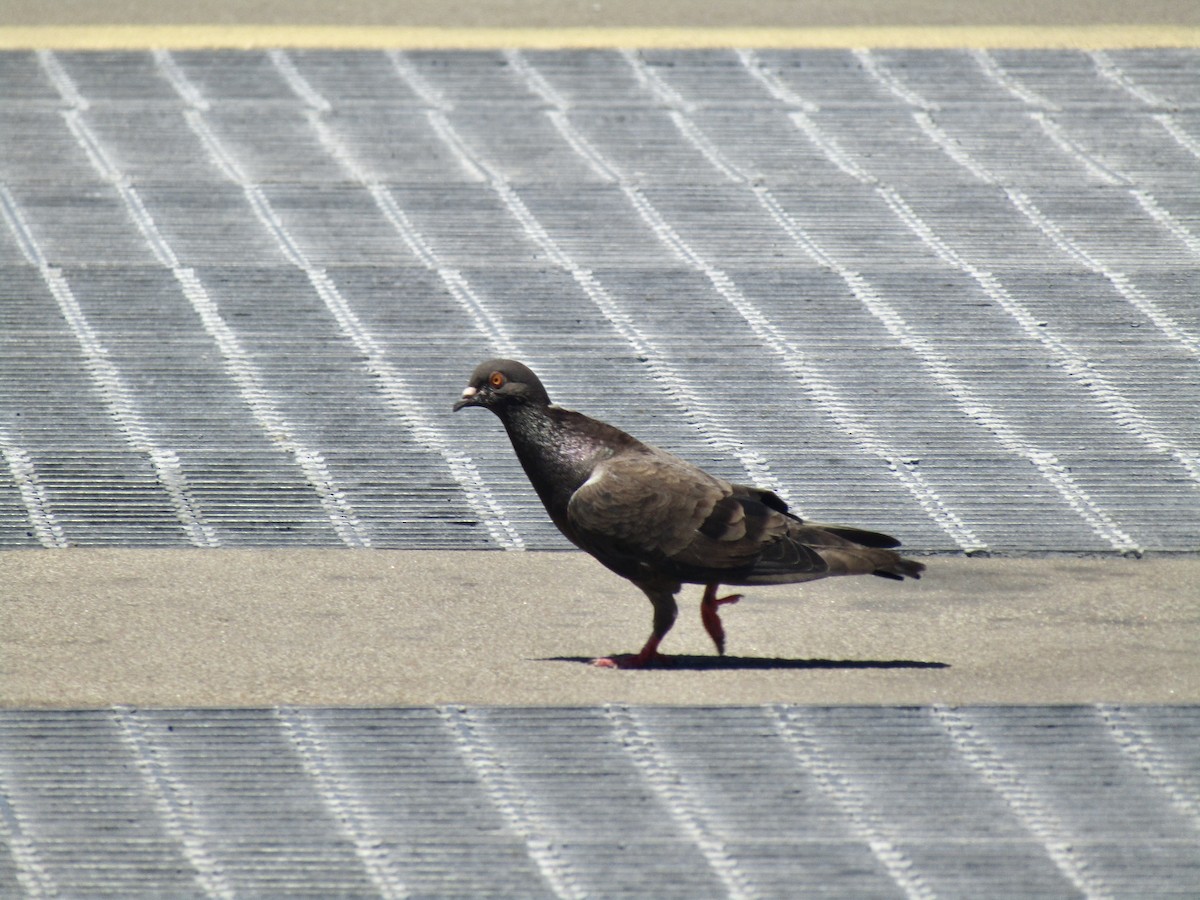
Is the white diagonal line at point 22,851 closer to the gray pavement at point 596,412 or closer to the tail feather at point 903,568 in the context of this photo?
the gray pavement at point 596,412

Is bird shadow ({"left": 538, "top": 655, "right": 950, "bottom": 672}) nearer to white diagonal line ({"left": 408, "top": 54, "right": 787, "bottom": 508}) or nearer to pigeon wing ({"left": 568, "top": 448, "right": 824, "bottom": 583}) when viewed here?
pigeon wing ({"left": 568, "top": 448, "right": 824, "bottom": 583})

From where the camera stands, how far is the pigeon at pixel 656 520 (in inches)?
236

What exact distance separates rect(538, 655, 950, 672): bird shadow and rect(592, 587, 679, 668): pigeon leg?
3 centimetres

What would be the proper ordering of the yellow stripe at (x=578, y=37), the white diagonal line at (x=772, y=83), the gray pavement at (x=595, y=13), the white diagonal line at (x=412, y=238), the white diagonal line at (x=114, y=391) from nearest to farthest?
1. the white diagonal line at (x=114, y=391)
2. the white diagonal line at (x=412, y=238)
3. the white diagonal line at (x=772, y=83)
4. the yellow stripe at (x=578, y=37)
5. the gray pavement at (x=595, y=13)

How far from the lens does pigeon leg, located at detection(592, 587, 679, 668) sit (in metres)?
6.05

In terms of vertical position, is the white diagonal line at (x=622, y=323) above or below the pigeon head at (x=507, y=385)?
below

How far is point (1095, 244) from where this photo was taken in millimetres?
10031

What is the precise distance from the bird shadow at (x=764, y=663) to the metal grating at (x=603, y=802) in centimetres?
47

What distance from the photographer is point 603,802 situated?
506 centimetres

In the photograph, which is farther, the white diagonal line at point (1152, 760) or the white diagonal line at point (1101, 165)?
A: the white diagonal line at point (1101, 165)

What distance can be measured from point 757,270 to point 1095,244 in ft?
6.12

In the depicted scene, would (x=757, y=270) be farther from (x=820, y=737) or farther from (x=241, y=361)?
(x=820, y=737)

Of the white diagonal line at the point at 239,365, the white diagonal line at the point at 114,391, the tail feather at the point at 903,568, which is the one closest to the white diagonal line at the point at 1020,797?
the tail feather at the point at 903,568

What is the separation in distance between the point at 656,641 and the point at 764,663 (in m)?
0.36
